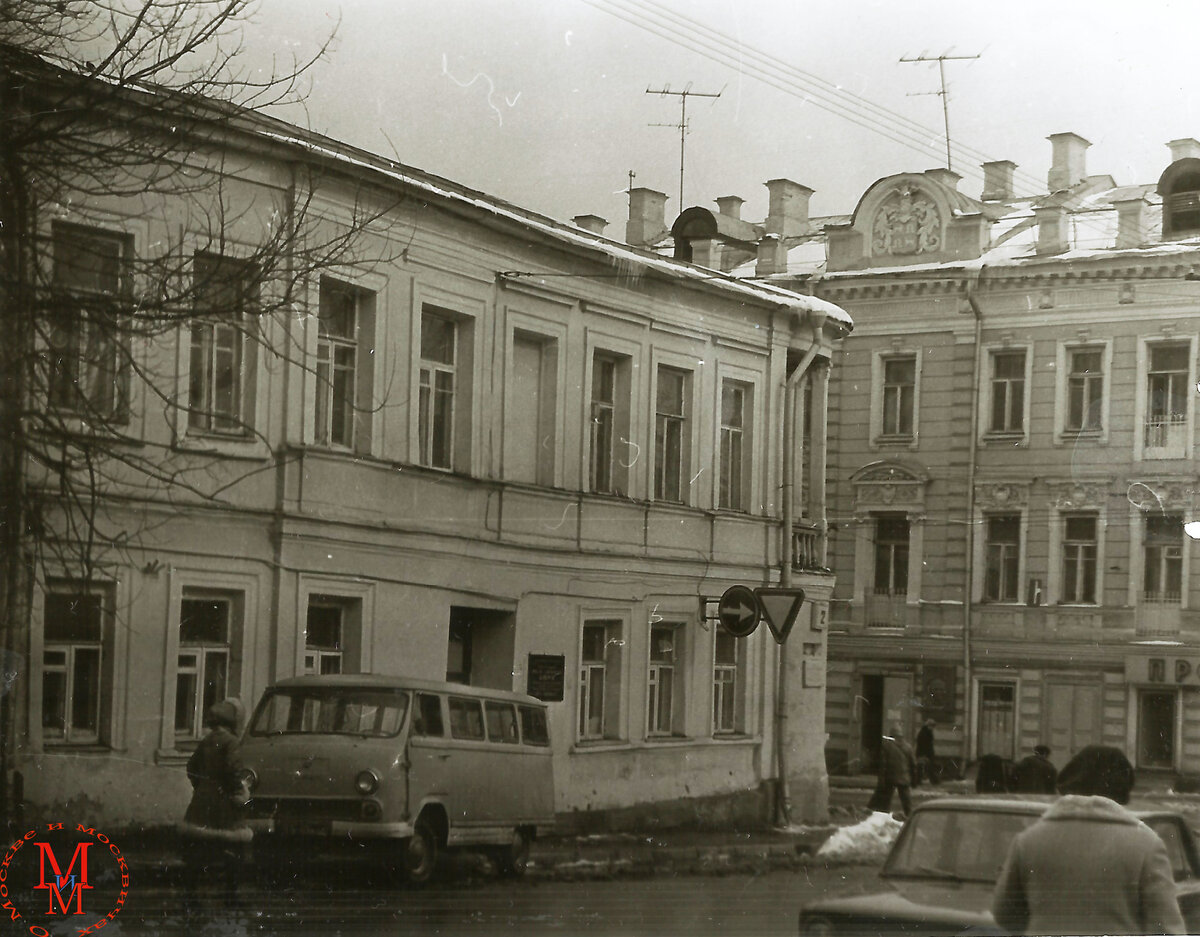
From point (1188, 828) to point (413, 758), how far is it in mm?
2836

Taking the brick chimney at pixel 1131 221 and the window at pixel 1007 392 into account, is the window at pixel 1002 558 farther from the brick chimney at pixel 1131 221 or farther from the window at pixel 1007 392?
the brick chimney at pixel 1131 221

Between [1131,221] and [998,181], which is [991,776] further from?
[998,181]

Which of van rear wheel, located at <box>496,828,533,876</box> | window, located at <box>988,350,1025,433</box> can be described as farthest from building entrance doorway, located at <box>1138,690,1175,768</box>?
van rear wheel, located at <box>496,828,533,876</box>

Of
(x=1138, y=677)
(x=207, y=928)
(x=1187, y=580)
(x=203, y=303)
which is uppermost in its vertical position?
(x=203, y=303)

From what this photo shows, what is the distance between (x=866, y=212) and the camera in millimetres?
6512

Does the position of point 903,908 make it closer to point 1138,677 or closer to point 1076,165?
point 1138,677

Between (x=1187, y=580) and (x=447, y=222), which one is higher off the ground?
(x=447, y=222)

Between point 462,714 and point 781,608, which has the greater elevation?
point 781,608

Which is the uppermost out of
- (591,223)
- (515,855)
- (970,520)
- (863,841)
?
(591,223)

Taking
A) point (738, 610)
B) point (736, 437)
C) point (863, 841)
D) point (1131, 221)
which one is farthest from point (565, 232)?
point (863, 841)

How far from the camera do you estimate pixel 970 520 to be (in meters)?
6.21

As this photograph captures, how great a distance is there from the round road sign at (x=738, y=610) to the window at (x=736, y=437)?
0.37 m

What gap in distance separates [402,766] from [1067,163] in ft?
12.3

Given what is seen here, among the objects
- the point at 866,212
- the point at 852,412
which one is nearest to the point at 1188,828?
the point at 852,412
